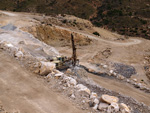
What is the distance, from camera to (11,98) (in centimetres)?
862

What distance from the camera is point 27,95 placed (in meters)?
8.99

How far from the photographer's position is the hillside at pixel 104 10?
53.6 meters

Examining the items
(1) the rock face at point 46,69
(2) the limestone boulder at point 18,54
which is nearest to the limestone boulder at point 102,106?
(1) the rock face at point 46,69

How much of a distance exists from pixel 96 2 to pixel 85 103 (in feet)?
230

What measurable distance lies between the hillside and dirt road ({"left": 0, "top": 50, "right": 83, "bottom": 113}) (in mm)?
44281

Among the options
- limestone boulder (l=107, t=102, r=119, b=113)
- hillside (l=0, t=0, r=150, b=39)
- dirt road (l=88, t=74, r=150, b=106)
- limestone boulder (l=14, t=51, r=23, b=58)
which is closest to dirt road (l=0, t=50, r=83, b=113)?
limestone boulder (l=107, t=102, r=119, b=113)

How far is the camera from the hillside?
53559 mm

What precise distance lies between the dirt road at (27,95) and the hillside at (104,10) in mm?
44281

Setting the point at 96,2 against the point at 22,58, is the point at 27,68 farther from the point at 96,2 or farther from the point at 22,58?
the point at 96,2

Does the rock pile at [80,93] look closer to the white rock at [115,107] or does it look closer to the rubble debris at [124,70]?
the white rock at [115,107]

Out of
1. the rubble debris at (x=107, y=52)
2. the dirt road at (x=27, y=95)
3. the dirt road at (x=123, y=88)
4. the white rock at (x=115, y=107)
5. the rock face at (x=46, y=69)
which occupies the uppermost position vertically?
the rock face at (x=46, y=69)

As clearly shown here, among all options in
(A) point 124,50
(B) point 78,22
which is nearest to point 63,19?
(B) point 78,22

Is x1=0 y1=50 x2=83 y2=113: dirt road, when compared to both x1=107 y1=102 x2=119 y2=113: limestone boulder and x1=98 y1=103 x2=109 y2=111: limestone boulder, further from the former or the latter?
x1=107 y1=102 x2=119 y2=113: limestone boulder

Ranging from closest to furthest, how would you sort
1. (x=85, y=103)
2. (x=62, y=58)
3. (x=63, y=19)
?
1. (x=85, y=103)
2. (x=62, y=58)
3. (x=63, y=19)
